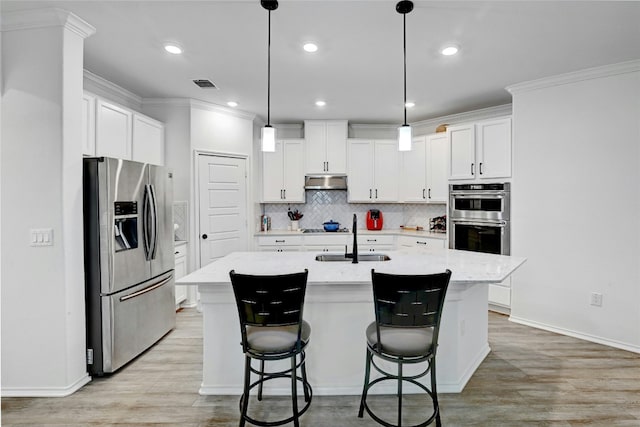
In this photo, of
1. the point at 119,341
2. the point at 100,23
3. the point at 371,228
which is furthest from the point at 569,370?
the point at 100,23

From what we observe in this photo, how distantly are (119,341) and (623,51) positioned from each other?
4886 millimetres

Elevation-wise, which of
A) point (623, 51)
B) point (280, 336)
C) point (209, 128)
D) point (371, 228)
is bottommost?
point (280, 336)

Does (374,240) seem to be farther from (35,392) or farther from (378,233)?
(35,392)

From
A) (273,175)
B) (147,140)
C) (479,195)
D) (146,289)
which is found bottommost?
(146,289)

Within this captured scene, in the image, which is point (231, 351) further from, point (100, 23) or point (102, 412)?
point (100, 23)

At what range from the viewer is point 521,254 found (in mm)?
3992

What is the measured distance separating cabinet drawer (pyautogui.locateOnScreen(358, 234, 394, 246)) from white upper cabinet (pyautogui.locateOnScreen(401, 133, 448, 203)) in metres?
0.71

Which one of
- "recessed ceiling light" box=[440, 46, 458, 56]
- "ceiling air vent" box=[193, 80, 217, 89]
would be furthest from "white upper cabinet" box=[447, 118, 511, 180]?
"ceiling air vent" box=[193, 80, 217, 89]

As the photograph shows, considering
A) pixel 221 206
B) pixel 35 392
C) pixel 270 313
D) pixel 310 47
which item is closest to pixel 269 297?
pixel 270 313

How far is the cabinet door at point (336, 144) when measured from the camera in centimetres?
550

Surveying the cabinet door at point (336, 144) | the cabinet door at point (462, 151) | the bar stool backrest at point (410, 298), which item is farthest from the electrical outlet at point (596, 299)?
the cabinet door at point (336, 144)

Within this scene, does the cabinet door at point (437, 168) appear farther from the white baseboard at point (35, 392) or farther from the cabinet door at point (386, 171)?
the white baseboard at point (35, 392)

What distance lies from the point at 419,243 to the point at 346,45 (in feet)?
10.1

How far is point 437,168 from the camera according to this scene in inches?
201
